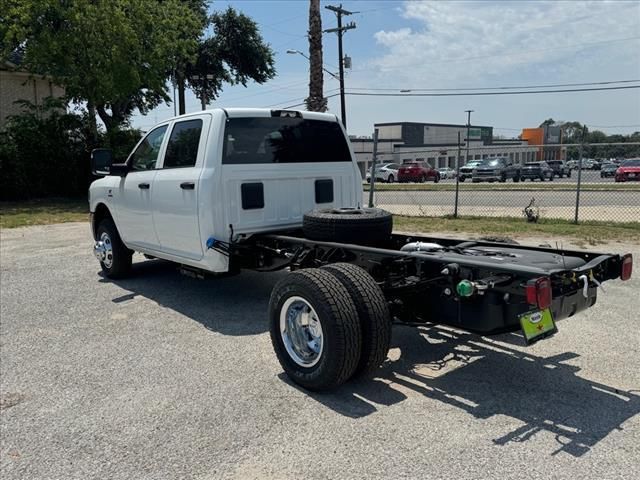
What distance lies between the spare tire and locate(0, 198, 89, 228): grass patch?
12.4 meters

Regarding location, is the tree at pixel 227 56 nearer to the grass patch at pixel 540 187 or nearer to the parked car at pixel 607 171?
the grass patch at pixel 540 187

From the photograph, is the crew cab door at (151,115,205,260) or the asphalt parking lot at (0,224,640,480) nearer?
the asphalt parking lot at (0,224,640,480)

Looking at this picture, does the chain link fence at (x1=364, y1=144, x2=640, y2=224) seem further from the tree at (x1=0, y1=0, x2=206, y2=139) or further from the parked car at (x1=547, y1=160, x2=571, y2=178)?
the parked car at (x1=547, y1=160, x2=571, y2=178)

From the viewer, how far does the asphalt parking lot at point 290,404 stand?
3107 mm

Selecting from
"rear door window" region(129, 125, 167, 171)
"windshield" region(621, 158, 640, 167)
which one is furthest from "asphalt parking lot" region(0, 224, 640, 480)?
"windshield" region(621, 158, 640, 167)

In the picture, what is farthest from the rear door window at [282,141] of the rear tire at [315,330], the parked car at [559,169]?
the parked car at [559,169]

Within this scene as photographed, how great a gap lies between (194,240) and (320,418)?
2.74 meters

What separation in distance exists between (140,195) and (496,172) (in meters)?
34.5

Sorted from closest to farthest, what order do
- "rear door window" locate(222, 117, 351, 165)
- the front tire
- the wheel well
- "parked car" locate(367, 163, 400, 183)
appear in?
"rear door window" locate(222, 117, 351, 165) < the front tire < the wheel well < "parked car" locate(367, 163, 400, 183)

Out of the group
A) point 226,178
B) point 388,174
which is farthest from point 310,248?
point 388,174

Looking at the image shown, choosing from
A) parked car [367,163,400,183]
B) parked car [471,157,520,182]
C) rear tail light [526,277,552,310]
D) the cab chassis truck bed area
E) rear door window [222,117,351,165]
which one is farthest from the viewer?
parked car [367,163,400,183]

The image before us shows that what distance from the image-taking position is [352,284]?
390 cm

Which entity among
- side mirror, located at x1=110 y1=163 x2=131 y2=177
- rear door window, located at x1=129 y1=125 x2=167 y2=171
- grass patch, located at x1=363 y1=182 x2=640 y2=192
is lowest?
grass patch, located at x1=363 y1=182 x2=640 y2=192

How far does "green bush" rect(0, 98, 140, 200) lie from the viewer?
67.4 ft
